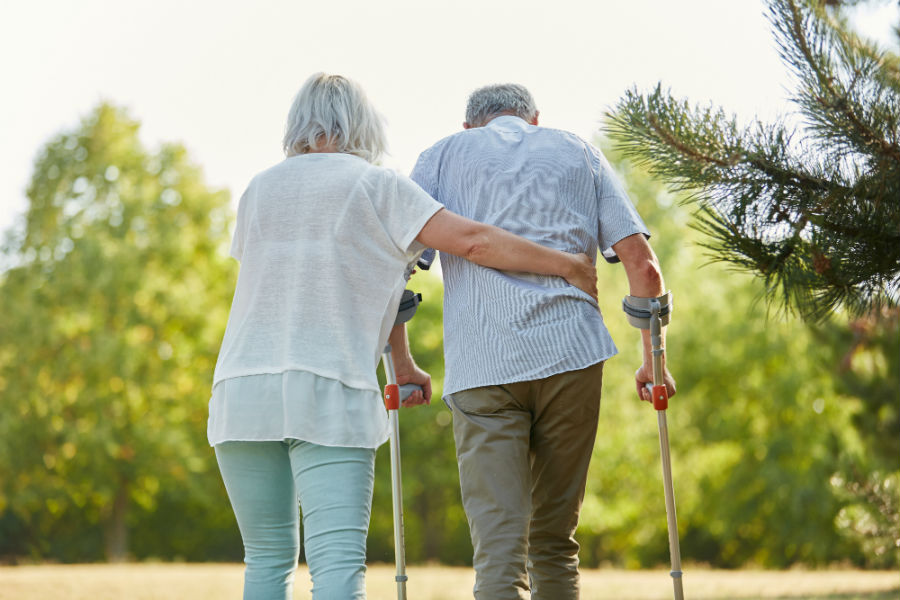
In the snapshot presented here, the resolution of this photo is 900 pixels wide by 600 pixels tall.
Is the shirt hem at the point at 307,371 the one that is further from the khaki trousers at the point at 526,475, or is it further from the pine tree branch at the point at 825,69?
the pine tree branch at the point at 825,69

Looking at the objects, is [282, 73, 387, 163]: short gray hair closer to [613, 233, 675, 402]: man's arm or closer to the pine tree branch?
[613, 233, 675, 402]: man's arm

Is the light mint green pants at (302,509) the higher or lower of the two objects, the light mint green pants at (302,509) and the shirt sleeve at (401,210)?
the lower

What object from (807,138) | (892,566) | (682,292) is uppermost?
(682,292)

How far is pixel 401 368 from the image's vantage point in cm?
321

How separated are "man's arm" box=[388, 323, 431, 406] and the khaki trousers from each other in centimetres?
38

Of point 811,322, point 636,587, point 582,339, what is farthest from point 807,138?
point 636,587

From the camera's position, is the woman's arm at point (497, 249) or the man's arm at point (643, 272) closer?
the woman's arm at point (497, 249)

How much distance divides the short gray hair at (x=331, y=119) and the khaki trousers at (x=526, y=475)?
0.79 meters

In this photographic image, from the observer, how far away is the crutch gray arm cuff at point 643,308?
3123 millimetres

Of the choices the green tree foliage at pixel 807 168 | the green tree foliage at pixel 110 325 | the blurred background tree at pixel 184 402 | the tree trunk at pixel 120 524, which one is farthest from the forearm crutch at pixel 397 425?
the tree trunk at pixel 120 524

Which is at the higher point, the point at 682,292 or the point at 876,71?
the point at 682,292

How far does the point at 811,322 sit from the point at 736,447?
19516 millimetres

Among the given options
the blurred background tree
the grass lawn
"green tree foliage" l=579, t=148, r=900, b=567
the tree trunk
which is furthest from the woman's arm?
the tree trunk

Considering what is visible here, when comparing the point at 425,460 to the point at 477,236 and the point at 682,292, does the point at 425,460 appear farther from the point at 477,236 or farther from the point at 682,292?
the point at 477,236
